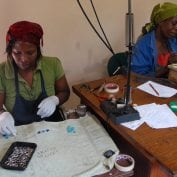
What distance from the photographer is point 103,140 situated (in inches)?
46.3

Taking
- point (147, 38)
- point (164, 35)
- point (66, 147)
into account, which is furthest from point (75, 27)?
point (66, 147)

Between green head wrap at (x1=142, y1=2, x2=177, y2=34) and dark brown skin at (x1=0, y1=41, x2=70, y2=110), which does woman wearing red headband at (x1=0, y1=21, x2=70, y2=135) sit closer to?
dark brown skin at (x1=0, y1=41, x2=70, y2=110)

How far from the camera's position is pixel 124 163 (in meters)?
1.07

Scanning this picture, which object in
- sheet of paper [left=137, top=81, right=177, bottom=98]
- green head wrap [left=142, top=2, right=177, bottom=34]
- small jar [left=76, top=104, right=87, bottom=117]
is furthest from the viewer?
green head wrap [left=142, top=2, right=177, bottom=34]

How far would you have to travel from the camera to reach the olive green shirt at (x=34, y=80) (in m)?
1.53

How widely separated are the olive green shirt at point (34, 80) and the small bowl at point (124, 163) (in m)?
0.69

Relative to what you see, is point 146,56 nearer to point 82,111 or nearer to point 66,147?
point 82,111

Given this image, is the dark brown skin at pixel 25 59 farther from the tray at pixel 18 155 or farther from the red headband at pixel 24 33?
the tray at pixel 18 155

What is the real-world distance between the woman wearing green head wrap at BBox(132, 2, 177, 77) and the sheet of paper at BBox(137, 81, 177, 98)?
276mm

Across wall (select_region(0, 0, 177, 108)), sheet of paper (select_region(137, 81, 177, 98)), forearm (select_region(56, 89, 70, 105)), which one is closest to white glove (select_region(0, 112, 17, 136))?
forearm (select_region(56, 89, 70, 105))

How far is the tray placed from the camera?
1.01m

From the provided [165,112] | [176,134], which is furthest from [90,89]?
[176,134]

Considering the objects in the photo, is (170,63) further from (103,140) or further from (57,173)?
Result: (57,173)

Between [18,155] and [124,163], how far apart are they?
401 millimetres
